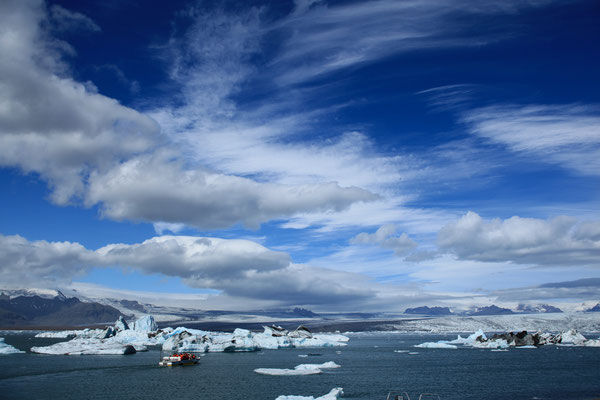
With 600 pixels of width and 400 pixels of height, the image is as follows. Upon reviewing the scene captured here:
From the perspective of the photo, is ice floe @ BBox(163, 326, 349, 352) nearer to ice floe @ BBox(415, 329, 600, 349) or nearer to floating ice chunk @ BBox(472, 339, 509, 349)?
ice floe @ BBox(415, 329, 600, 349)

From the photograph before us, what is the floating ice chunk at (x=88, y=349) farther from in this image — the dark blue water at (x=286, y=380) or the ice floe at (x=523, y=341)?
the ice floe at (x=523, y=341)

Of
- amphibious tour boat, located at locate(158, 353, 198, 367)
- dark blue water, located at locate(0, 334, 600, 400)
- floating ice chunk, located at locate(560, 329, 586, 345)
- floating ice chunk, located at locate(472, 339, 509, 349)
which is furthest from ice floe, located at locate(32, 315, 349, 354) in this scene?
floating ice chunk, located at locate(560, 329, 586, 345)

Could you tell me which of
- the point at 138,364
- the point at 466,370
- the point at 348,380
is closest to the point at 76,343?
the point at 138,364

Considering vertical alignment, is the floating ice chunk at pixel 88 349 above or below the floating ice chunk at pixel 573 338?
above

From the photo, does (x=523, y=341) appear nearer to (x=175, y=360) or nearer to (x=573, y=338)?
(x=573, y=338)

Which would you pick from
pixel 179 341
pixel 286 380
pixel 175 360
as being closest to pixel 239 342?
pixel 179 341

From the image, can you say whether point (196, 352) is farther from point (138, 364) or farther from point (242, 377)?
point (242, 377)

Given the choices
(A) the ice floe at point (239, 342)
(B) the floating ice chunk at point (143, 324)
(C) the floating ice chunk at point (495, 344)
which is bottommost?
(C) the floating ice chunk at point (495, 344)

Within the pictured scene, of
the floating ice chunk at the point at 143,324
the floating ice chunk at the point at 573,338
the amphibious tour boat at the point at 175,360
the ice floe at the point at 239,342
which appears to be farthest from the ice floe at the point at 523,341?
the floating ice chunk at the point at 143,324

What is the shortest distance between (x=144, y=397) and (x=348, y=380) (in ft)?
74.4

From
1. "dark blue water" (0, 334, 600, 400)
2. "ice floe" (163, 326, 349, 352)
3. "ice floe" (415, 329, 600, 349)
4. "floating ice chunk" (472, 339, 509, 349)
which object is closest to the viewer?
"dark blue water" (0, 334, 600, 400)

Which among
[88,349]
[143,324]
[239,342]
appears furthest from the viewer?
[143,324]

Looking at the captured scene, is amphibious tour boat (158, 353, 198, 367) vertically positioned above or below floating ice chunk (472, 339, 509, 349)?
above

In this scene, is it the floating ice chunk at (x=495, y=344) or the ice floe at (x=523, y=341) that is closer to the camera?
the floating ice chunk at (x=495, y=344)
